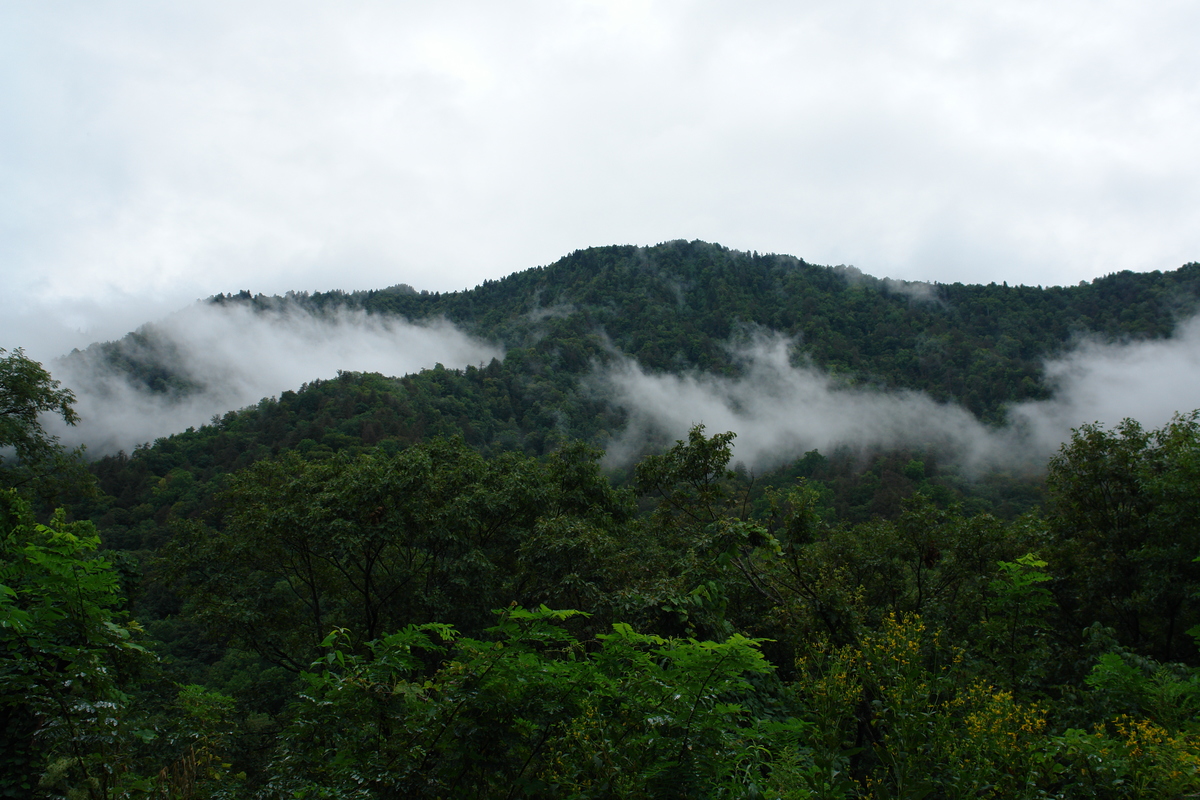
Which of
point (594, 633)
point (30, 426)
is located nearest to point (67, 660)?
point (594, 633)

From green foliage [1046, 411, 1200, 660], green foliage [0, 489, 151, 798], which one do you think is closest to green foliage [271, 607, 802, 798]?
green foliage [0, 489, 151, 798]

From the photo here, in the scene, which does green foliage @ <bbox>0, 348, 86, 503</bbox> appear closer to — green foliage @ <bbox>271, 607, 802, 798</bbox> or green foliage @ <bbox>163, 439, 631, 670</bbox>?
green foliage @ <bbox>163, 439, 631, 670</bbox>

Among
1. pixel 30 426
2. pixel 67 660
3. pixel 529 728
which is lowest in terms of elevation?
pixel 529 728

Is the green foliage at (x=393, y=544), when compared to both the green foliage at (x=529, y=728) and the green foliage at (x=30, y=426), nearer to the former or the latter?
the green foliage at (x=30, y=426)

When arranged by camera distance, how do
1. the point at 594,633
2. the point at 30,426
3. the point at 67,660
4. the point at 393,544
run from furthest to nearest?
the point at 30,426 < the point at 393,544 < the point at 594,633 < the point at 67,660

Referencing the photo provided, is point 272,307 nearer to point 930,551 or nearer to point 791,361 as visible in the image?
point 791,361

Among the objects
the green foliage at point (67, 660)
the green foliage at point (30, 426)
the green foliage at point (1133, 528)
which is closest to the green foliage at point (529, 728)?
the green foliage at point (67, 660)

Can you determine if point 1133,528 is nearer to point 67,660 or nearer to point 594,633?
point 594,633

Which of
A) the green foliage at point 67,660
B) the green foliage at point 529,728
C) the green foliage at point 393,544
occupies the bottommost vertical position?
the green foliage at point 393,544

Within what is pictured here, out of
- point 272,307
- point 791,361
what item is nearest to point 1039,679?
point 791,361

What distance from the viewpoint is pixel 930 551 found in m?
14.6

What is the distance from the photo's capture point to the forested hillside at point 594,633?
4.11 m

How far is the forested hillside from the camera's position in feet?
13.5

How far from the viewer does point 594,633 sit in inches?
468
